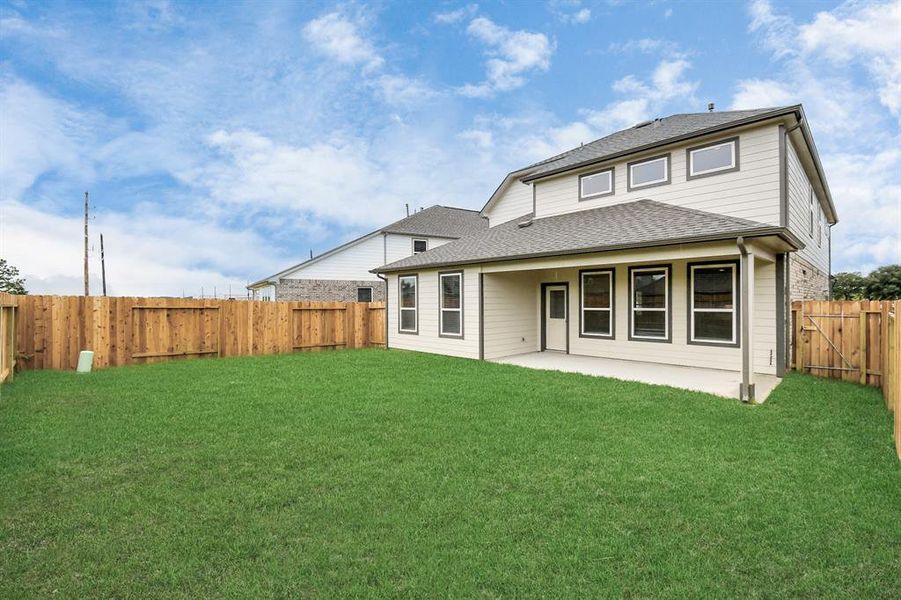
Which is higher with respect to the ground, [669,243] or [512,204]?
[512,204]

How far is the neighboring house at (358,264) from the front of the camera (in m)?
23.9

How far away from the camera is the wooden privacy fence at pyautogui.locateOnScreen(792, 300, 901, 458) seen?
827 centimetres

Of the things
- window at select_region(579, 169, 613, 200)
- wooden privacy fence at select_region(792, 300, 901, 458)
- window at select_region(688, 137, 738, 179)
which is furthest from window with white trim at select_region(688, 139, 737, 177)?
wooden privacy fence at select_region(792, 300, 901, 458)

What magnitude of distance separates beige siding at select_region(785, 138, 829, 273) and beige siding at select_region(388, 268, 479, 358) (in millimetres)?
7190

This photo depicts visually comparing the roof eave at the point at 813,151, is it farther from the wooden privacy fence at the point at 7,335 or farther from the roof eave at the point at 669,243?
the wooden privacy fence at the point at 7,335

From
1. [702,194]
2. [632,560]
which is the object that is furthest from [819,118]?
[632,560]

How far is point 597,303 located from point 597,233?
2208 mm

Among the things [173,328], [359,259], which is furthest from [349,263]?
[173,328]

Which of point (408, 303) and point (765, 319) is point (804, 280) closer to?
point (765, 319)

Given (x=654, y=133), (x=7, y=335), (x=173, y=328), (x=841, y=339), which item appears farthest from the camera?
(x=654, y=133)

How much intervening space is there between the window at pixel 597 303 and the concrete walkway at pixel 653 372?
77 cm

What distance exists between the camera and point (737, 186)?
9594 millimetres

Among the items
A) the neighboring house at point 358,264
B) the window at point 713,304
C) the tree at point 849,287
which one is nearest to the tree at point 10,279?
the neighboring house at point 358,264

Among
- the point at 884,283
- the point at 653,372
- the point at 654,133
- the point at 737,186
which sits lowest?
the point at 653,372
